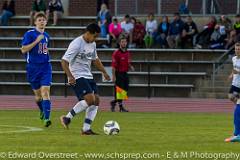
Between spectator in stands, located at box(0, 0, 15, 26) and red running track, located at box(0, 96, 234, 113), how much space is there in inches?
361

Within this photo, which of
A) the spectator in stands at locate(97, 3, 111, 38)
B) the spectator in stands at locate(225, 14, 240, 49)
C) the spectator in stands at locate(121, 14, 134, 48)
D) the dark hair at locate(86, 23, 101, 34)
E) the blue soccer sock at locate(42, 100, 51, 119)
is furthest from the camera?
the spectator in stands at locate(97, 3, 111, 38)

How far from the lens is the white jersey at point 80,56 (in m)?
17.5

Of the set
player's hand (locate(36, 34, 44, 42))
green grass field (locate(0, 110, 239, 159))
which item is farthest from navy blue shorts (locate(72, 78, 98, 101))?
player's hand (locate(36, 34, 44, 42))

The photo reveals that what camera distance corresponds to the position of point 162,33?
4066cm

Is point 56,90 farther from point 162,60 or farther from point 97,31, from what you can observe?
point 97,31

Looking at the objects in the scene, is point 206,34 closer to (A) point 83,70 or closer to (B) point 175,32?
(B) point 175,32

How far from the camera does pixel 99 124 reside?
20.7m

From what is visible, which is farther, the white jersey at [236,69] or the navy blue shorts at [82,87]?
the white jersey at [236,69]

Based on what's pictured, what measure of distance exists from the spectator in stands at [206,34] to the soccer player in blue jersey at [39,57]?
65.8ft

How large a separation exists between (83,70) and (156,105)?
48.2ft

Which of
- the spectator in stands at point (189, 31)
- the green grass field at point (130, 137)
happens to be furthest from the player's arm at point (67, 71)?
the spectator in stands at point (189, 31)

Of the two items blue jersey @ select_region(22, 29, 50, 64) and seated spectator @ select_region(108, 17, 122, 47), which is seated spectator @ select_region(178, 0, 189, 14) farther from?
blue jersey @ select_region(22, 29, 50, 64)

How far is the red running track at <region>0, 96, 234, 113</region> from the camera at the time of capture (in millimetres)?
29531

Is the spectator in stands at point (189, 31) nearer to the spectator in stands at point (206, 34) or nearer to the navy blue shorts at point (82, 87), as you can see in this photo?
the spectator in stands at point (206, 34)
